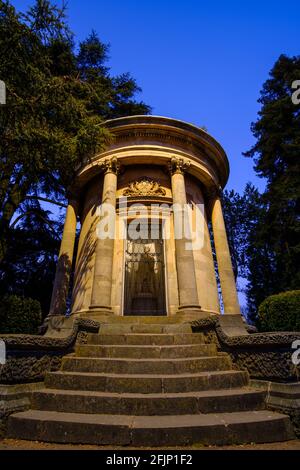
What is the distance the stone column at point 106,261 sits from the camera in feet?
28.9

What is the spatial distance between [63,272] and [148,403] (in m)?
8.34

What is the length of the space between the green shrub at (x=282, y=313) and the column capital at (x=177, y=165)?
19.6ft

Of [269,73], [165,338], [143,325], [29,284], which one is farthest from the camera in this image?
[269,73]

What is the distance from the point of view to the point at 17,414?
3.72m

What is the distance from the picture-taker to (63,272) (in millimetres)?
11227

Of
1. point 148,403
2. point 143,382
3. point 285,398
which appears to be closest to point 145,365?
point 143,382

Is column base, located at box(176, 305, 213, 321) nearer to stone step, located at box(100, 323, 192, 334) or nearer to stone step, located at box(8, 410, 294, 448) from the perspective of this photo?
stone step, located at box(100, 323, 192, 334)

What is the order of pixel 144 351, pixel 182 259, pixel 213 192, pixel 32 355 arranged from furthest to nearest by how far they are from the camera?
pixel 213 192 < pixel 182 259 < pixel 144 351 < pixel 32 355

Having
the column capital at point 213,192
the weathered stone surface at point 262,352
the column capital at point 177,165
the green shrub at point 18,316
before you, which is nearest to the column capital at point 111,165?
the column capital at point 177,165

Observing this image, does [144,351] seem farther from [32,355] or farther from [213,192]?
[213,192]
